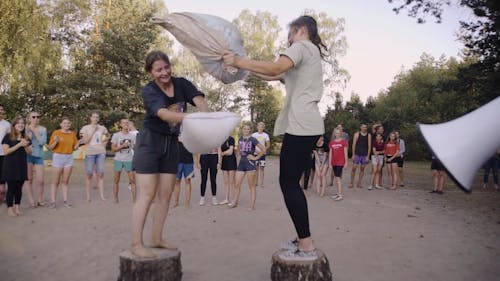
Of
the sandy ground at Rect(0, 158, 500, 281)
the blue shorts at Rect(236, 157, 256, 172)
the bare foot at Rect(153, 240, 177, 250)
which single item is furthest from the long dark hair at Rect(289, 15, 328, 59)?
the blue shorts at Rect(236, 157, 256, 172)

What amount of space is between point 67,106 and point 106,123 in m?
4.17

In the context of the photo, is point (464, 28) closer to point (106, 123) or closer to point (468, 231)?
point (468, 231)

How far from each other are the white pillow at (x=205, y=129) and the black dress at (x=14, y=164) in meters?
5.50

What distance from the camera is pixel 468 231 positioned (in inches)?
237

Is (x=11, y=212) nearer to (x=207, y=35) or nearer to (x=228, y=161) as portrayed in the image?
(x=228, y=161)

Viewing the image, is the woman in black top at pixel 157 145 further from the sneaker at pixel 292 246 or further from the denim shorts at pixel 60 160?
the denim shorts at pixel 60 160

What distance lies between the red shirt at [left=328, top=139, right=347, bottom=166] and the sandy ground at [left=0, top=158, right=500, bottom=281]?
1620mm

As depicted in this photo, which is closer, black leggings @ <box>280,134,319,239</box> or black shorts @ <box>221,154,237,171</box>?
black leggings @ <box>280,134,319,239</box>

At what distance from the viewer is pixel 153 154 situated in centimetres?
328

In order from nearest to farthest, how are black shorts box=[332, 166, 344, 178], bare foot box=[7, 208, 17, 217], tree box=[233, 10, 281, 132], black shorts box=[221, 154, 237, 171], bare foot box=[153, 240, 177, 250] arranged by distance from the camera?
bare foot box=[153, 240, 177, 250]
bare foot box=[7, 208, 17, 217]
black shorts box=[221, 154, 237, 171]
black shorts box=[332, 166, 344, 178]
tree box=[233, 10, 281, 132]

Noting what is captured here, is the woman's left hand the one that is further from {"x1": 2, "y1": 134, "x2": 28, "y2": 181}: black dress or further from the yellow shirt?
the yellow shirt

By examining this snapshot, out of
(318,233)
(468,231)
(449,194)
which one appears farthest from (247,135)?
(449,194)

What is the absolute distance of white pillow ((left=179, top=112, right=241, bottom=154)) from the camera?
9.44ft

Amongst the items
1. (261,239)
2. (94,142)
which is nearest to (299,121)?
(261,239)
